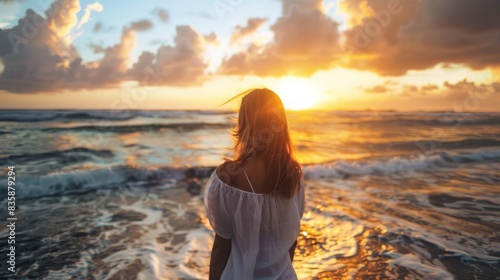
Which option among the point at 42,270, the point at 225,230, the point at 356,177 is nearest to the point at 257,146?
the point at 225,230

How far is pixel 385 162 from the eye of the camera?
45.9 feet

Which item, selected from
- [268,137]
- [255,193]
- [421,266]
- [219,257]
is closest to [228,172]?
[255,193]

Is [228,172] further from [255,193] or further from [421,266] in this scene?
[421,266]

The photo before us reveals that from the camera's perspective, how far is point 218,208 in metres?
2.00

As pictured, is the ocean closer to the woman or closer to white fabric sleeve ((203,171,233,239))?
the woman

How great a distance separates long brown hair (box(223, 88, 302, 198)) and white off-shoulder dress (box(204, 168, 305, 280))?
0.45ft

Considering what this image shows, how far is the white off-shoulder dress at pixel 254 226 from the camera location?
198cm

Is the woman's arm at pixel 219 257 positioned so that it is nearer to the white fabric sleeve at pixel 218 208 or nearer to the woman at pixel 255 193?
the woman at pixel 255 193

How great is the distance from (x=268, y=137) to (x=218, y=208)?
1.88ft

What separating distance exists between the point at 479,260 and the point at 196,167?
9.57m

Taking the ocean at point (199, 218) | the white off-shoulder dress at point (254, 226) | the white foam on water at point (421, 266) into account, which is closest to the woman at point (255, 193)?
the white off-shoulder dress at point (254, 226)

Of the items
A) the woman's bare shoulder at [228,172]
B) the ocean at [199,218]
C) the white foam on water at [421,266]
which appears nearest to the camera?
the woman's bare shoulder at [228,172]

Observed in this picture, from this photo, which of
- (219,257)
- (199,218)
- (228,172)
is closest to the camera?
(228,172)

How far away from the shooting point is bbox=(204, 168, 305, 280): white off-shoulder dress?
6.49 ft
